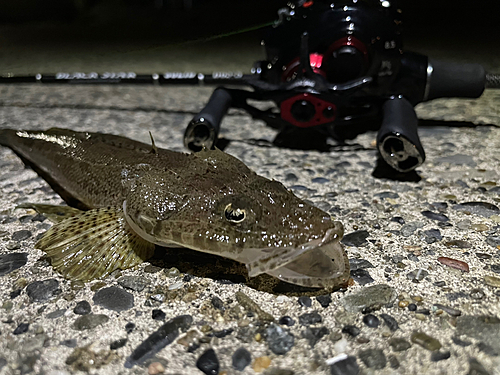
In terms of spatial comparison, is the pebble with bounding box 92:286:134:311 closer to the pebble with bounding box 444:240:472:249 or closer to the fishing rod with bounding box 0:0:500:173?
the fishing rod with bounding box 0:0:500:173

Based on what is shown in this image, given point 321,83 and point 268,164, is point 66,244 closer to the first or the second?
point 268,164

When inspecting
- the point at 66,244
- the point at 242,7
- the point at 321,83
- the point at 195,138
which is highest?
the point at 242,7

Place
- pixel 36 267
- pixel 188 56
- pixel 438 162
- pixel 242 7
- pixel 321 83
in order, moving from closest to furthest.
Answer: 1. pixel 36 267
2. pixel 321 83
3. pixel 438 162
4. pixel 188 56
5. pixel 242 7

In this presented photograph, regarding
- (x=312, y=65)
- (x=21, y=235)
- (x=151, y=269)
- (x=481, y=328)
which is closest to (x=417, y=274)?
(x=481, y=328)

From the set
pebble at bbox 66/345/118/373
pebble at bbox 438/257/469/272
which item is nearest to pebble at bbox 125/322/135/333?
pebble at bbox 66/345/118/373

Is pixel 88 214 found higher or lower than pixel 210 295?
higher

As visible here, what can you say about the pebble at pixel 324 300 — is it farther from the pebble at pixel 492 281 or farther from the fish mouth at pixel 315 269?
the pebble at pixel 492 281

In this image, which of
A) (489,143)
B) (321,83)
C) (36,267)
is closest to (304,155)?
(321,83)

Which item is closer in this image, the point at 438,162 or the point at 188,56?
the point at 438,162

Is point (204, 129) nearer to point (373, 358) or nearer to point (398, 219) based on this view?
point (398, 219)
